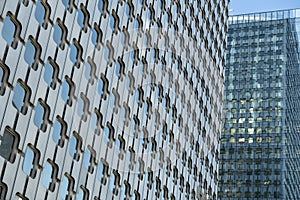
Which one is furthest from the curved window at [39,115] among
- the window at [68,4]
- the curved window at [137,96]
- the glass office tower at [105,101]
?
the curved window at [137,96]

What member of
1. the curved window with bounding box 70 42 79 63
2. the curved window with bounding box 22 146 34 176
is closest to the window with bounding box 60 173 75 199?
the curved window with bounding box 22 146 34 176

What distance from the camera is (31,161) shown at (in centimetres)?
3269

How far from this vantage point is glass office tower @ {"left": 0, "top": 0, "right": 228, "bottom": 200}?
32.3 meters

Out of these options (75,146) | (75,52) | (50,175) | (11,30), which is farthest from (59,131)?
(11,30)

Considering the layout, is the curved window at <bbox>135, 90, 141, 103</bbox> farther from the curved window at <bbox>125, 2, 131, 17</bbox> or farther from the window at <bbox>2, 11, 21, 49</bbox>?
the window at <bbox>2, 11, 21, 49</bbox>

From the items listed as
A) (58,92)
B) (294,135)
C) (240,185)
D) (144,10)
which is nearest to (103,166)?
(58,92)

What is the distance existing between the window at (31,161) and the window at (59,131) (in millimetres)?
2348

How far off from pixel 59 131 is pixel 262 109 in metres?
95.5

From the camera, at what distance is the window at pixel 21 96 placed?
31942 mm

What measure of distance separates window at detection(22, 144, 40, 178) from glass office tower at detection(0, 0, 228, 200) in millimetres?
80

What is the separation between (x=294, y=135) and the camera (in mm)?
128500

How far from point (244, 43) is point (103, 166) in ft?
323

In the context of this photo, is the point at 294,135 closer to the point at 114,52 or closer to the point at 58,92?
the point at 114,52

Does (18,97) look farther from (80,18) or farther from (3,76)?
(80,18)
